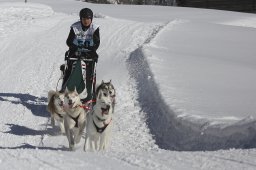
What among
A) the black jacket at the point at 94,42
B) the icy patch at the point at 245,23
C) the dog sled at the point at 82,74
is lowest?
the icy patch at the point at 245,23

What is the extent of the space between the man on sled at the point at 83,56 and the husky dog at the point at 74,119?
1.42m

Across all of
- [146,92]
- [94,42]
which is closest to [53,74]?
[146,92]

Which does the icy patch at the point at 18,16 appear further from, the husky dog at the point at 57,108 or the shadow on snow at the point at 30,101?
the husky dog at the point at 57,108

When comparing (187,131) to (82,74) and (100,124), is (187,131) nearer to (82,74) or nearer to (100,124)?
(100,124)

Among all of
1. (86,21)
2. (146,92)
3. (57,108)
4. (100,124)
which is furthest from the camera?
(146,92)

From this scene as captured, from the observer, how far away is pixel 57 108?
895 centimetres

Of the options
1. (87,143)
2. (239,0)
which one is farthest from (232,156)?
(239,0)

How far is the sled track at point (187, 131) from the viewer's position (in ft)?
23.9

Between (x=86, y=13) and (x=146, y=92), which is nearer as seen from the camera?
(x=86, y=13)

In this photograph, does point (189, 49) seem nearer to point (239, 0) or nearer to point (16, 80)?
point (16, 80)

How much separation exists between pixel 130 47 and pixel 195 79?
4615 millimetres

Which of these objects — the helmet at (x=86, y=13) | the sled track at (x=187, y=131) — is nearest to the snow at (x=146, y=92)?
the sled track at (x=187, y=131)

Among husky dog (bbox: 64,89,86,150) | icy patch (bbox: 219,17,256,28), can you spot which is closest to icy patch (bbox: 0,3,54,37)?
icy patch (bbox: 219,17,256,28)

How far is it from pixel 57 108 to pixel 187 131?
2249 millimetres
